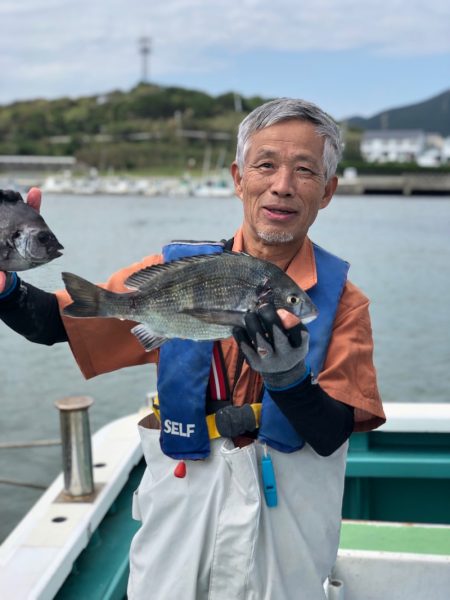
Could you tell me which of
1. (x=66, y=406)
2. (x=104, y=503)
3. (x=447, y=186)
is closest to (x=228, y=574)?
(x=104, y=503)

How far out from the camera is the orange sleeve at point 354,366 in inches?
88.8

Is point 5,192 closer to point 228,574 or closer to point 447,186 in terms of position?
point 228,574

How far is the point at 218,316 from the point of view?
2.02m

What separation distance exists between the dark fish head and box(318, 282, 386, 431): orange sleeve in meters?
0.32

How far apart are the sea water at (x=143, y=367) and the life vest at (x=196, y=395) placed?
0.32 metres

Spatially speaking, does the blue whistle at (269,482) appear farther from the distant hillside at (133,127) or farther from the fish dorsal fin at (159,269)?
the distant hillside at (133,127)

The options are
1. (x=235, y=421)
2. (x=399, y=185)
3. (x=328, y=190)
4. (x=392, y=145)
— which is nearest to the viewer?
(x=235, y=421)

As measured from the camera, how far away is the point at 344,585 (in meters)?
3.38

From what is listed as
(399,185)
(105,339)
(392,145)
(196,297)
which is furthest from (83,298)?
(392,145)

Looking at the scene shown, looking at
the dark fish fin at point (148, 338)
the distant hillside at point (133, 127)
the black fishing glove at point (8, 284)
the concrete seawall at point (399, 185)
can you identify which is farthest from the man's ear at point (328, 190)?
the distant hillside at point (133, 127)

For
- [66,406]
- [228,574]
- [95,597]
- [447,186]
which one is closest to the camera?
[228,574]

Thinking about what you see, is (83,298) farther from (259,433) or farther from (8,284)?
(259,433)

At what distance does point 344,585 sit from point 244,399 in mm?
1520

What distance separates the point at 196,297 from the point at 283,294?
257mm
